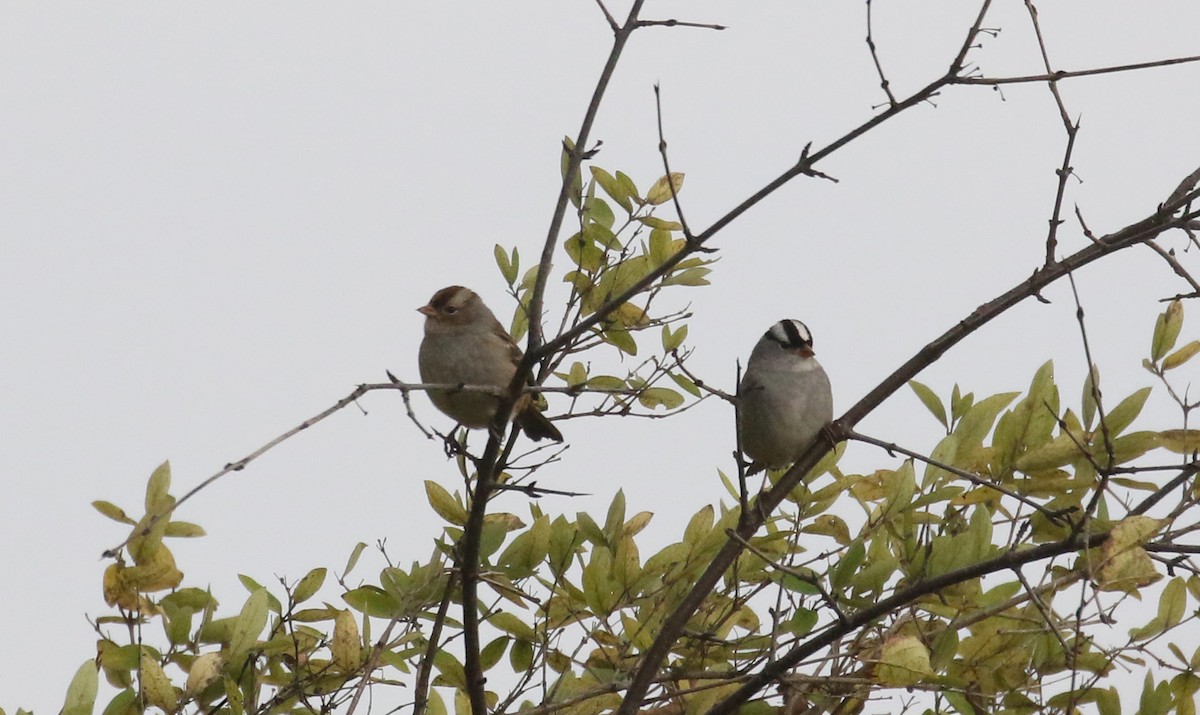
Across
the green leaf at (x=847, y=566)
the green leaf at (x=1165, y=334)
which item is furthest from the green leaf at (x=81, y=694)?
the green leaf at (x=1165, y=334)

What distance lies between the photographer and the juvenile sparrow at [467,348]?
5.86m

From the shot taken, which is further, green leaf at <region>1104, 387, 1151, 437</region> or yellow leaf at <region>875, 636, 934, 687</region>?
green leaf at <region>1104, 387, 1151, 437</region>

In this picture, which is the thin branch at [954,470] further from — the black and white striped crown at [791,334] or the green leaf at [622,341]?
the black and white striped crown at [791,334]

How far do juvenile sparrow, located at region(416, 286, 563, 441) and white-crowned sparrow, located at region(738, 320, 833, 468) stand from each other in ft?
3.07

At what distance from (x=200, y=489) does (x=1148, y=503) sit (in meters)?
2.19

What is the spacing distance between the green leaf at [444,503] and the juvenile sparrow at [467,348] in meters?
1.45

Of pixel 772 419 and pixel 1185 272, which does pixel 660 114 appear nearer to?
pixel 1185 272

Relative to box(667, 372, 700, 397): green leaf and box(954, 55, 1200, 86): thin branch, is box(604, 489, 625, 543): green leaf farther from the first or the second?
box(954, 55, 1200, 86): thin branch

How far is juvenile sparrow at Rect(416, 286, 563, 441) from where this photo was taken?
586cm

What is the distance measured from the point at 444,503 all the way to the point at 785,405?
5.34 feet

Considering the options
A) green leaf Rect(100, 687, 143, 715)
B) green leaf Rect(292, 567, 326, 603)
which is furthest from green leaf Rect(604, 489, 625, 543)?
green leaf Rect(100, 687, 143, 715)

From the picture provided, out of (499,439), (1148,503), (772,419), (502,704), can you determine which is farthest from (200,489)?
(772,419)

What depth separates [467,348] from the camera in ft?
19.5

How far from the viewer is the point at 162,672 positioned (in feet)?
11.2
